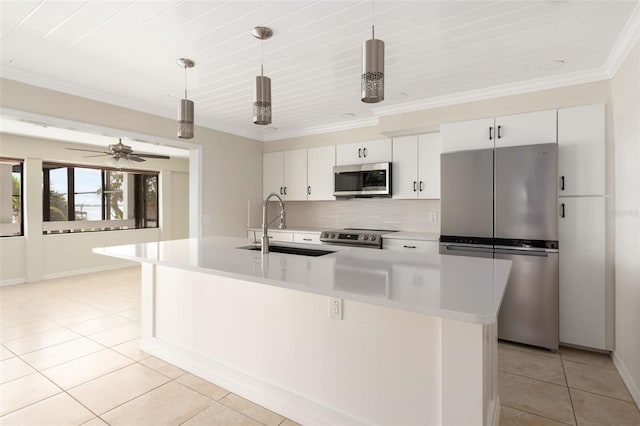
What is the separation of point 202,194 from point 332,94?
7.02 feet

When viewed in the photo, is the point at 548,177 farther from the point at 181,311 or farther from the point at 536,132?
the point at 181,311

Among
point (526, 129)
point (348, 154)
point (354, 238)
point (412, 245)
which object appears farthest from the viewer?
point (348, 154)

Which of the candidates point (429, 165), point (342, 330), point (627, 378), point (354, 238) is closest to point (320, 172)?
point (354, 238)

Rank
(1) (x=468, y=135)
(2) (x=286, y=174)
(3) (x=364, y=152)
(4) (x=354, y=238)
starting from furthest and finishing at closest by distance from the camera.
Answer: (2) (x=286, y=174)
(3) (x=364, y=152)
(4) (x=354, y=238)
(1) (x=468, y=135)

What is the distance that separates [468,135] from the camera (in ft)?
11.1

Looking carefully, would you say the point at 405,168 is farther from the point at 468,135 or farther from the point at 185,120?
the point at 185,120

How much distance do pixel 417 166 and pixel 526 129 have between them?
118cm

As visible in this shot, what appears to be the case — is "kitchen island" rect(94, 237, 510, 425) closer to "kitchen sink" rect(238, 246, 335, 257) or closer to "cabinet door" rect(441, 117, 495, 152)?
"kitchen sink" rect(238, 246, 335, 257)

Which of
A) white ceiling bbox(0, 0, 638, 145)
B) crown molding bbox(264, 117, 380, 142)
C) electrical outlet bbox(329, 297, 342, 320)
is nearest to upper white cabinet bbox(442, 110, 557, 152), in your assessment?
white ceiling bbox(0, 0, 638, 145)

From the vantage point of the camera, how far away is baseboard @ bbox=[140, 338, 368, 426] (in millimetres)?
1864

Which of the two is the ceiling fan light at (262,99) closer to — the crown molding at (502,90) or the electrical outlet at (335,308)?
the electrical outlet at (335,308)

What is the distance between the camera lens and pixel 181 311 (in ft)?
8.55

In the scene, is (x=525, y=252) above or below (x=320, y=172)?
below

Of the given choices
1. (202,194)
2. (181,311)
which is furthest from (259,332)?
(202,194)
